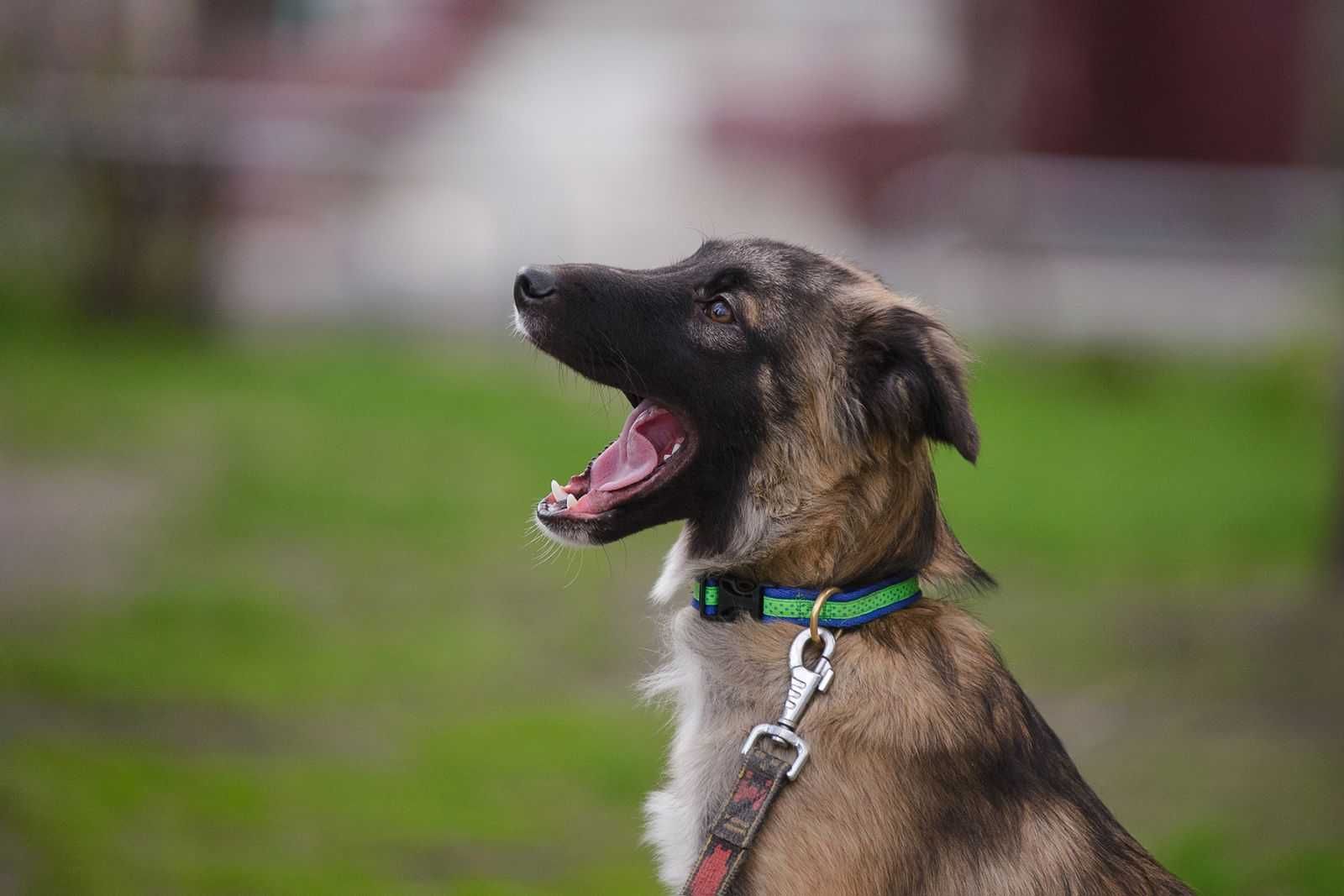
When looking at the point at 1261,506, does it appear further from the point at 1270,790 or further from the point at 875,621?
the point at 875,621

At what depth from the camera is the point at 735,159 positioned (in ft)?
62.9

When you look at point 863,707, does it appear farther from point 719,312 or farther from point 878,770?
point 719,312

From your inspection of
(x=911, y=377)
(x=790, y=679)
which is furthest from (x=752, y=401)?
(x=790, y=679)

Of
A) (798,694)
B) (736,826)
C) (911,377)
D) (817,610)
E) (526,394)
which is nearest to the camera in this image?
(736,826)

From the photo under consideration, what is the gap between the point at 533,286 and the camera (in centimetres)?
378

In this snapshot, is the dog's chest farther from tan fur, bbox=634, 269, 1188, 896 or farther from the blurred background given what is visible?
the blurred background

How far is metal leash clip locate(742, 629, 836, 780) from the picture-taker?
10.7 feet

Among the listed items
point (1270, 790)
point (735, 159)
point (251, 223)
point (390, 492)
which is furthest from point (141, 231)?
point (1270, 790)

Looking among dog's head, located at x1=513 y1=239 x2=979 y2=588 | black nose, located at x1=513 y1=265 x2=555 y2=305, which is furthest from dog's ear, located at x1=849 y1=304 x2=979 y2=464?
black nose, located at x1=513 y1=265 x2=555 y2=305

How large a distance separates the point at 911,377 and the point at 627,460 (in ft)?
2.43

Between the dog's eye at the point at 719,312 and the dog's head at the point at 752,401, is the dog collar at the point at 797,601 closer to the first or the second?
the dog's head at the point at 752,401

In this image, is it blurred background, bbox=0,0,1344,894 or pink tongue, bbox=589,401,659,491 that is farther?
blurred background, bbox=0,0,1344,894

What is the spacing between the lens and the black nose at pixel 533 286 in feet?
12.4

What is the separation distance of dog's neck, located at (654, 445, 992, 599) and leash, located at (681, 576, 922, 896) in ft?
0.17
